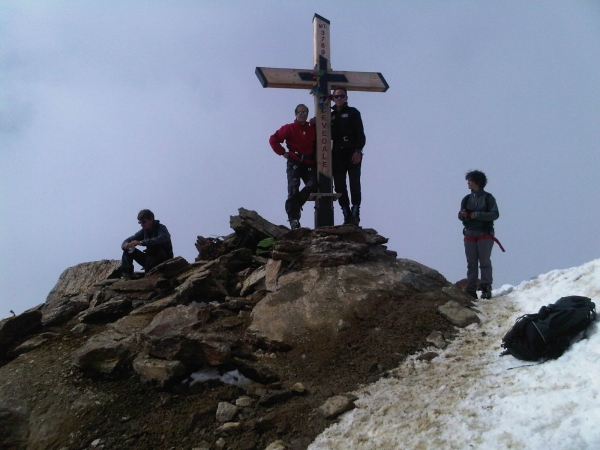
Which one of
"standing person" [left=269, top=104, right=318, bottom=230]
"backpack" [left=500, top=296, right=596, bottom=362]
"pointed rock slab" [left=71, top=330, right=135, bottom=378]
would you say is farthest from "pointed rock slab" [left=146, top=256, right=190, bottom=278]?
"backpack" [left=500, top=296, right=596, bottom=362]

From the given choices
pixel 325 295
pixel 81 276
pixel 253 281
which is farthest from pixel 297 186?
pixel 81 276

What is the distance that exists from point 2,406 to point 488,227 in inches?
292

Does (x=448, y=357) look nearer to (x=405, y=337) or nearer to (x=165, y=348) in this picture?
(x=405, y=337)

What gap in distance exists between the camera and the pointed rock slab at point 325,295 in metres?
6.38

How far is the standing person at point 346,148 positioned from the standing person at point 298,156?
0.52 metres

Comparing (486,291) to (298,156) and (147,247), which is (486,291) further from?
(147,247)

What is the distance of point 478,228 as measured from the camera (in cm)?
788

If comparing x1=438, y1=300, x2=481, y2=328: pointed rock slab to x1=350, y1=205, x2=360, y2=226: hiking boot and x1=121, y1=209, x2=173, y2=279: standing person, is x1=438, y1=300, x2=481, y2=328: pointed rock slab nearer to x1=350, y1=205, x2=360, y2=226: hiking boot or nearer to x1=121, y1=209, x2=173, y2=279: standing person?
x1=350, y1=205, x2=360, y2=226: hiking boot

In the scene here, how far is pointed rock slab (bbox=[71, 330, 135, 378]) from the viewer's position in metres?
5.39

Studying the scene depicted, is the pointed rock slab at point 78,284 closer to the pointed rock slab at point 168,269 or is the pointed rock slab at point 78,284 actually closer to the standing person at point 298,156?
the pointed rock slab at point 168,269

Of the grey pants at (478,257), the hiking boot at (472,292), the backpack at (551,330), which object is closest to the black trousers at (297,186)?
the grey pants at (478,257)

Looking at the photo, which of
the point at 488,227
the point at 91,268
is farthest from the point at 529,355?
the point at 91,268

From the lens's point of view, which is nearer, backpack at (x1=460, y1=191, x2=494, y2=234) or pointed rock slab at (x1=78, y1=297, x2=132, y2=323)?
pointed rock slab at (x1=78, y1=297, x2=132, y2=323)

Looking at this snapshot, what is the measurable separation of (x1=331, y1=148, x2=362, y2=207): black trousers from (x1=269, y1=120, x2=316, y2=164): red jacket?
21.5 inches
